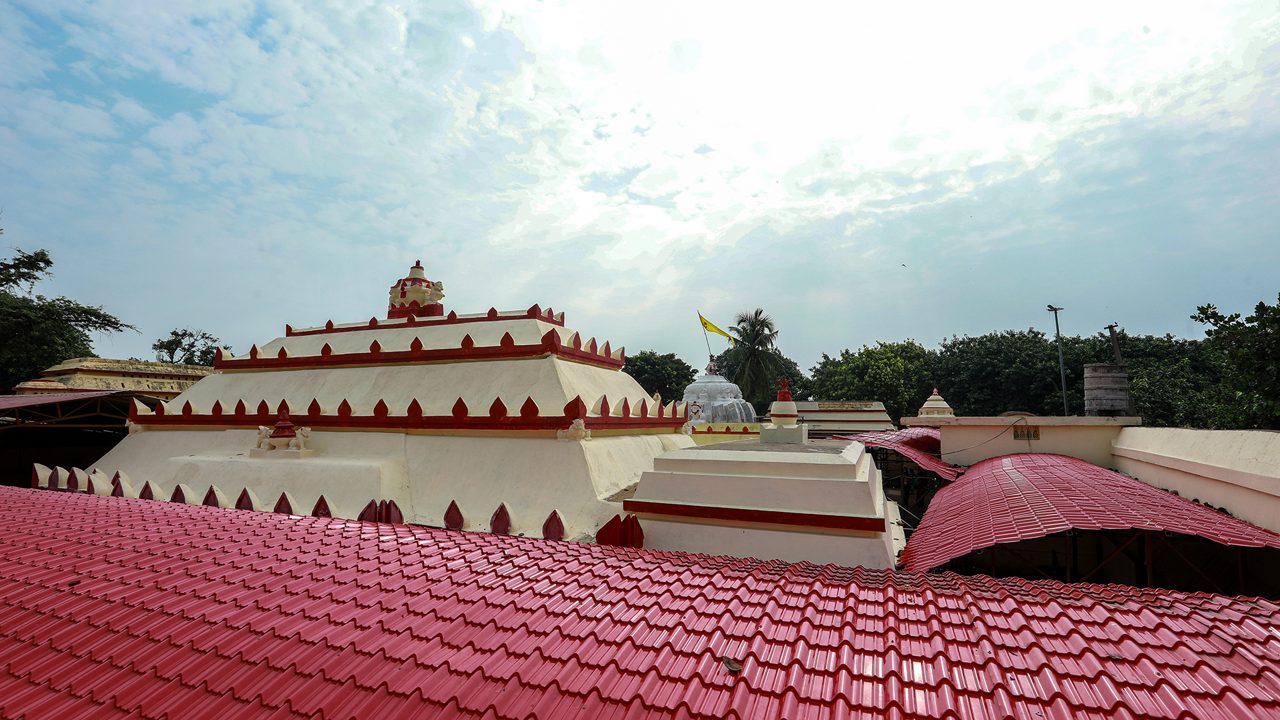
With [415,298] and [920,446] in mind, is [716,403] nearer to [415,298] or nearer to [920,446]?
[920,446]

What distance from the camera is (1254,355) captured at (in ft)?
33.9

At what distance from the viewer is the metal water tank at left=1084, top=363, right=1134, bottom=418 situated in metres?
14.3

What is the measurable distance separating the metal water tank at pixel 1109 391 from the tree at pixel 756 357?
28.1 metres

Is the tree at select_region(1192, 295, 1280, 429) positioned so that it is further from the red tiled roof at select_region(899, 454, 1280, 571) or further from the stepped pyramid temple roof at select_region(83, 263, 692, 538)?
the stepped pyramid temple roof at select_region(83, 263, 692, 538)

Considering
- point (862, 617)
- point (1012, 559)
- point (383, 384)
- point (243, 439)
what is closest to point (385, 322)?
point (383, 384)

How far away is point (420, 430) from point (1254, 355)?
614 inches

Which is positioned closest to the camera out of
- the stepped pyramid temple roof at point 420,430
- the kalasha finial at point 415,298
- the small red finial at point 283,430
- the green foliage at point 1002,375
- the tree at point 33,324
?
the stepped pyramid temple roof at point 420,430

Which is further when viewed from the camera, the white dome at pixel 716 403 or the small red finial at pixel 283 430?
the white dome at pixel 716 403

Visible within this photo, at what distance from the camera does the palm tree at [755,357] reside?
4303 centimetres

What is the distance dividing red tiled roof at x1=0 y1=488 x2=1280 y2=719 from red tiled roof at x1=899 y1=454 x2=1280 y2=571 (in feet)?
6.90

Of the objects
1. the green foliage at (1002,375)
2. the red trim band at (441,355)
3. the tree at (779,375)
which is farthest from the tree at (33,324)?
the green foliage at (1002,375)

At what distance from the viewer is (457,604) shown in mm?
3457

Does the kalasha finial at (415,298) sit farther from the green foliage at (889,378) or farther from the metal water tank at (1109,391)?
the green foliage at (889,378)

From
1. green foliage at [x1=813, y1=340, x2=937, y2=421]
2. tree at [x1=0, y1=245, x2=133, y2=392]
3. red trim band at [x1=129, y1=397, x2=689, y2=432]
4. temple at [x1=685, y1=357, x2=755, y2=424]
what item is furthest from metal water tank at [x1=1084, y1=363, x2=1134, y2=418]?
tree at [x1=0, y1=245, x2=133, y2=392]
